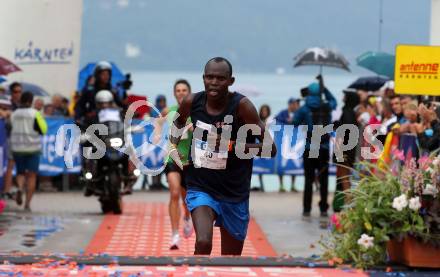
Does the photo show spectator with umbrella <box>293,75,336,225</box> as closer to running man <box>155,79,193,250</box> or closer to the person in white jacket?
the person in white jacket

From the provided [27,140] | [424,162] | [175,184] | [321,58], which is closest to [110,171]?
[27,140]

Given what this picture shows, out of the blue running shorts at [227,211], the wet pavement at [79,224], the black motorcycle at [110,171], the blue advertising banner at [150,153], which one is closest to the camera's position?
the blue running shorts at [227,211]

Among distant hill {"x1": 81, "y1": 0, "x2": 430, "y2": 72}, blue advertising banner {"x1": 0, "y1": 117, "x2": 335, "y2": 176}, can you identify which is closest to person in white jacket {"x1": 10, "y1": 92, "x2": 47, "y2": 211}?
blue advertising banner {"x1": 0, "y1": 117, "x2": 335, "y2": 176}

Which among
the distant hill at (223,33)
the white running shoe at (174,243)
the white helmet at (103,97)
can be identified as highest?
the distant hill at (223,33)

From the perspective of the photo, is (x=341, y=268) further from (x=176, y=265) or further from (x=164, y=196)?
(x=164, y=196)

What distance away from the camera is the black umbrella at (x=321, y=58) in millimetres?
23672

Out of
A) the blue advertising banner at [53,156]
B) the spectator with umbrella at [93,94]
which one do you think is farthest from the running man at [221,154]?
the blue advertising banner at [53,156]

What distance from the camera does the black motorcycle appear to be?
1880 cm

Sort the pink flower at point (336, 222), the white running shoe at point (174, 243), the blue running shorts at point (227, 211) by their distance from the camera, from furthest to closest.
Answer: the white running shoe at point (174, 243) < the blue running shorts at point (227, 211) < the pink flower at point (336, 222)

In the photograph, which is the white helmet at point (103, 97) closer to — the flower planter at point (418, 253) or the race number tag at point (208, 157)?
the race number tag at point (208, 157)

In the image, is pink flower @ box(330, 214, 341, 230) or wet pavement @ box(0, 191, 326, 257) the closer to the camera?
pink flower @ box(330, 214, 341, 230)

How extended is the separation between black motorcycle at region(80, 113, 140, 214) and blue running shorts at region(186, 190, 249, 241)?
8.71 metres

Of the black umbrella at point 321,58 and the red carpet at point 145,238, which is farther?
the black umbrella at point 321,58

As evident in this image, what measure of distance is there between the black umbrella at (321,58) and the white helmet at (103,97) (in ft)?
17.6
